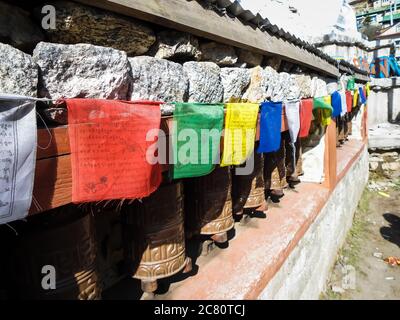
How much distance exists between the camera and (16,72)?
1.19 meters

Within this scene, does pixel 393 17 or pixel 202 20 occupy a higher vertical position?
pixel 393 17

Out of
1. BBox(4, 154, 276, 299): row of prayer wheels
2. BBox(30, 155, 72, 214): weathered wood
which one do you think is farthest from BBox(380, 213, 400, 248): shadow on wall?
BBox(30, 155, 72, 214): weathered wood

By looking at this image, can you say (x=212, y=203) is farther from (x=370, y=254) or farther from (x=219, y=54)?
(x=370, y=254)

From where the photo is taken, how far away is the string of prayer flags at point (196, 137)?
6.07 ft

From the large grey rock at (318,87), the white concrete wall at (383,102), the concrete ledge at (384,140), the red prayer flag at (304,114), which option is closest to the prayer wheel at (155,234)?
the red prayer flag at (304,114)

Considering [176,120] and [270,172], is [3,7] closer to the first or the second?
[176,120]

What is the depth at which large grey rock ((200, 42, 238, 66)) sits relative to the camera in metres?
2.39

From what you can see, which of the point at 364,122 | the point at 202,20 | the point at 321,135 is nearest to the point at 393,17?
the point at 364,122

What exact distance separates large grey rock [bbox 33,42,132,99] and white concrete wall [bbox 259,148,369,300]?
81.1 inches

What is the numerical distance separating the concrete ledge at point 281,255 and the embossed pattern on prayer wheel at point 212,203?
37 cm

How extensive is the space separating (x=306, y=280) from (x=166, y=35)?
3467 millimetres

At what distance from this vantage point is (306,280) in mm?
4090

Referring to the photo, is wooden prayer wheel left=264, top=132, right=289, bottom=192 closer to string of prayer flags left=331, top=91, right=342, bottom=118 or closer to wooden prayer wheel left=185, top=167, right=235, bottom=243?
wooden prayer wheel left=185, top=167, right=235, bottom=243
